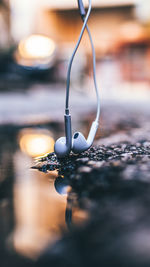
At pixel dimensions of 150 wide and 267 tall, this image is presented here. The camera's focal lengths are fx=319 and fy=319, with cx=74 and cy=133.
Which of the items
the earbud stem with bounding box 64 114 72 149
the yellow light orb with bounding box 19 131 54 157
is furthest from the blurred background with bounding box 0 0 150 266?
the earbud stem with bounding box 64 114 72 149

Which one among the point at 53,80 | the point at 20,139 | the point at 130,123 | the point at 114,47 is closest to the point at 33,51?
the point at 53,80

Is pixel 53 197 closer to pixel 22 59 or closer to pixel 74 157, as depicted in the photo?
pixel 74 157

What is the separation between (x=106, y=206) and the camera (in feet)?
A: 2.13

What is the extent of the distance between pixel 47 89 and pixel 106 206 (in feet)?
15.0

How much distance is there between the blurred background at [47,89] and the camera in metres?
0.64

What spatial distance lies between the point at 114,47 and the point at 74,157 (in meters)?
4.53

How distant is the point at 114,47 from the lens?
17.3 feet

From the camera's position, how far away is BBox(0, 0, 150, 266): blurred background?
636 millimetres

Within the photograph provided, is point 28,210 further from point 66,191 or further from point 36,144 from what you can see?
point 36,144

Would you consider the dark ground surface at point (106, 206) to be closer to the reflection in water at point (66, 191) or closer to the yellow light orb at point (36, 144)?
the reflection in water at point (66, 191)

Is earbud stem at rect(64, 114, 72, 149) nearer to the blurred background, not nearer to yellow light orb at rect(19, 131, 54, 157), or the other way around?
the blurred background

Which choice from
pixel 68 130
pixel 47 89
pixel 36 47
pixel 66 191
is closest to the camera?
pixel 66 191

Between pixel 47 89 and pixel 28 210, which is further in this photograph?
pixel 47 89

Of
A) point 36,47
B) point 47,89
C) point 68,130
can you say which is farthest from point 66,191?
point 36,47
